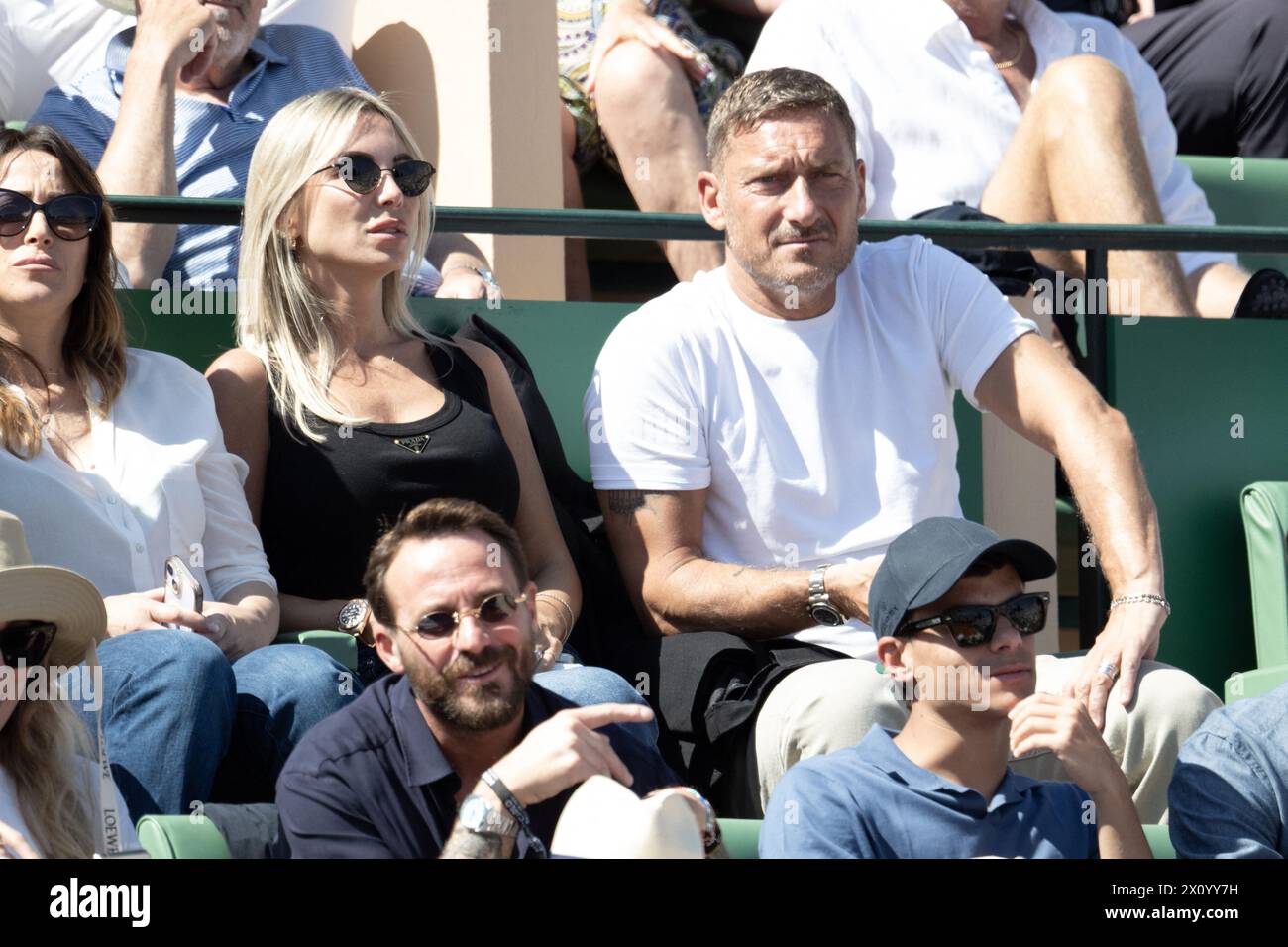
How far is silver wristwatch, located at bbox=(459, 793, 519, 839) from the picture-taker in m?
2.50

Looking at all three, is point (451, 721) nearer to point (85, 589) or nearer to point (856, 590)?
point (85, 589)

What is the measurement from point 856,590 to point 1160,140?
2263 millimetres

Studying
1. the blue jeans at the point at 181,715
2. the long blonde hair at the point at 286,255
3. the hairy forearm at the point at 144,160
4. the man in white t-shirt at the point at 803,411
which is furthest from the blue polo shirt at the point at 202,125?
Result: the blue jeans at the point at 181,715

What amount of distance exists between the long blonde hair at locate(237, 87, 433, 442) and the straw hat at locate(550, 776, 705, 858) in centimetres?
139

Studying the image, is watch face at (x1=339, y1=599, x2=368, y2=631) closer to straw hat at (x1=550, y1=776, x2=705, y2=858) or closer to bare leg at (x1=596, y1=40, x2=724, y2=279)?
straw hat at (x1=550, y1=776, x2=705, y2=858)

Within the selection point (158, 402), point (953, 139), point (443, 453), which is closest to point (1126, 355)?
point (953, 139)

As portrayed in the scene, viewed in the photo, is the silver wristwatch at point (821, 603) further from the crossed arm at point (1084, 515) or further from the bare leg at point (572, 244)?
the bare leg at point (572, 244)

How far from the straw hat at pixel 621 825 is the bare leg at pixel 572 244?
2891mm

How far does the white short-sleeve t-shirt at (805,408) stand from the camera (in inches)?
147

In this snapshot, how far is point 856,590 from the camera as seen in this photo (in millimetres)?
3434

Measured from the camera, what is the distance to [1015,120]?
5.11 m

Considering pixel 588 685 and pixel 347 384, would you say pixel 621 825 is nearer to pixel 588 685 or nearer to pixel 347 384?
pixel 588 685
